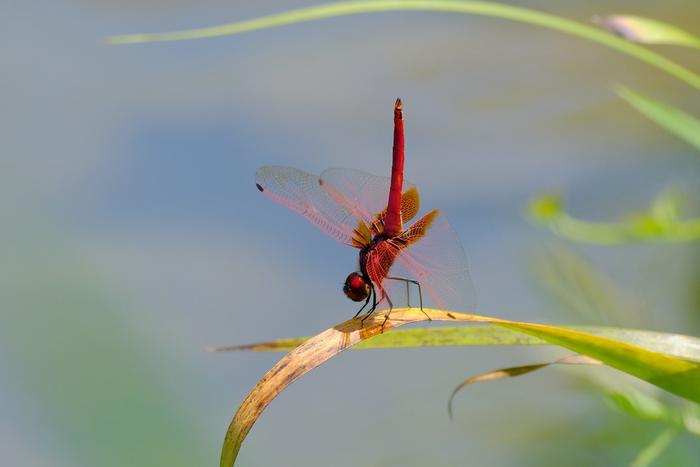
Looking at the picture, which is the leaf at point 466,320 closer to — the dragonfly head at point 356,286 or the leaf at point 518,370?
the leaf at point 518,370

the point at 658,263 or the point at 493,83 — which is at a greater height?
the point at 493,83

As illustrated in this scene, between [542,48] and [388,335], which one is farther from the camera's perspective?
[542,48]

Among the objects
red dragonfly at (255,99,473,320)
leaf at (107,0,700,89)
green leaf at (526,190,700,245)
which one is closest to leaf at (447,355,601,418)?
red dragonfly at (255,99,473,320)

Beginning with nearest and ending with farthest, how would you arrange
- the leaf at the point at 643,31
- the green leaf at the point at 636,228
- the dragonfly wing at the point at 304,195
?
the leaf at the point at 643,31 < the dragonfly wing at the point at 304,195 < the green leaf at the point at 636,228

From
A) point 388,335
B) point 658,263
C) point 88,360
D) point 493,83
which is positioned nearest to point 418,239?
point 388,335

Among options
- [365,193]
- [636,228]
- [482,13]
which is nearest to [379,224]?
[365,193]

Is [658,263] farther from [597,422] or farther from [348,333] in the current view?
[348,333]

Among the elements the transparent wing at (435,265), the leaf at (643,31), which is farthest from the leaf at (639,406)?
the leaf at (643,31)
